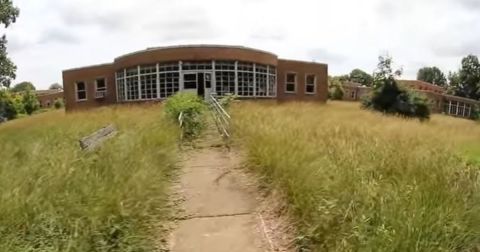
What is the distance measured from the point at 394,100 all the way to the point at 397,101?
35cm

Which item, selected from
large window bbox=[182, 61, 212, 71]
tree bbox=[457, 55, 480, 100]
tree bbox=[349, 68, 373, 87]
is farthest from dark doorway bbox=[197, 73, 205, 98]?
tree bbox=[349, 68, 373, 87]

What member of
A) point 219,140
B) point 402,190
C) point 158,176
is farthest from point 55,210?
point 219,140

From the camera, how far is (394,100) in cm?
3703

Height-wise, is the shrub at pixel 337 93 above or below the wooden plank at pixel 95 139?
below

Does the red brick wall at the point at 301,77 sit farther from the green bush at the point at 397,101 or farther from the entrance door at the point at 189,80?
the entrance door at the point at 189,80

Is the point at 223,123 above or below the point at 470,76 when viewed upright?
below

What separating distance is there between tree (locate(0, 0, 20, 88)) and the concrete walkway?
19546 millimetres

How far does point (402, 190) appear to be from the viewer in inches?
187

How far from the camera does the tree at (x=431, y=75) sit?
126 metres

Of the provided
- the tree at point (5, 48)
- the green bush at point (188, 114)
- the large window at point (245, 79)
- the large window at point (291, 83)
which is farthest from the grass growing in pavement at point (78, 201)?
the large window at point (291, 83)

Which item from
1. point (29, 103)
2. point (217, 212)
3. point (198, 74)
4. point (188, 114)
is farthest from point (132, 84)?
point (29, 103)

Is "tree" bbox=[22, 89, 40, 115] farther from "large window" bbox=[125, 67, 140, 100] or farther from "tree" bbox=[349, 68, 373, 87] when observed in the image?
"tree" bbox=[349, 68, 373, 87]

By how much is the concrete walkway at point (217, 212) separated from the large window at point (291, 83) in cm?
3277

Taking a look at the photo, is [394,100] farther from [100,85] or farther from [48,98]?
[48,98]
